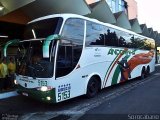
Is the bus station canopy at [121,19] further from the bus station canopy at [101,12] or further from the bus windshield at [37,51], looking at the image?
the bus windshield at [37,51]

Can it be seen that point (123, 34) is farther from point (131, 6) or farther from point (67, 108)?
point (131, 6)

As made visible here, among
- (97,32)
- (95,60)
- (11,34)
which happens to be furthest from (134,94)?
(11,34)

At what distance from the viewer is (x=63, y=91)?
8.99 metres

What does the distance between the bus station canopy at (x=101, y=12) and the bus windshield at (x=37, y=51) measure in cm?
1014

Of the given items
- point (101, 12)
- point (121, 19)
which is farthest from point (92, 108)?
point (121, 19)

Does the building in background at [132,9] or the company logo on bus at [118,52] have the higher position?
the building in background at [132,9]

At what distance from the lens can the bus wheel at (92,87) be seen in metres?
10.7

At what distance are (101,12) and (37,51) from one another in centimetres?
1259

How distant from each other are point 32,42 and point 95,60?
3.04 meters

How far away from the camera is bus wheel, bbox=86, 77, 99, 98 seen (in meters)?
10.7

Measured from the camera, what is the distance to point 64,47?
9102 mm

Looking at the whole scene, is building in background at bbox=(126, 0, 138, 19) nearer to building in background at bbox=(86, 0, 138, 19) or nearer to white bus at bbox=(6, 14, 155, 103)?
building in background at bbox=(86, 0, 138, 19)

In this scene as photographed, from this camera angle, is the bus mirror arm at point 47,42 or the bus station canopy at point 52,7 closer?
the bus mirror arm at point 47,42

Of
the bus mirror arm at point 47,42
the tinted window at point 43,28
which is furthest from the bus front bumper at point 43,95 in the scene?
the tinted window at point 43,28
